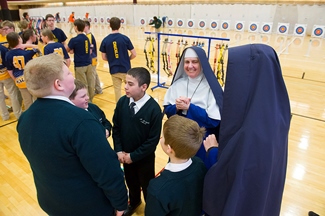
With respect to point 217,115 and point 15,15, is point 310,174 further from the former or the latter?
point 15,15

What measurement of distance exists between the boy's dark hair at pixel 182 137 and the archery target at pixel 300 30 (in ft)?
27.4

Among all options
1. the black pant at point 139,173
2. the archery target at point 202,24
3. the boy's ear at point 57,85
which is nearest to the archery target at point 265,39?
the archery target at point 202,24

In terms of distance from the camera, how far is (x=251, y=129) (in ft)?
2.31

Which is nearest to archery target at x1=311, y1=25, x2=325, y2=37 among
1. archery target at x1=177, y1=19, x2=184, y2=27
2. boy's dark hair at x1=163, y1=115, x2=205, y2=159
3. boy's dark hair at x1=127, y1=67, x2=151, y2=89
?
archery target at x1=177, y1=19, x2=184, y2=27

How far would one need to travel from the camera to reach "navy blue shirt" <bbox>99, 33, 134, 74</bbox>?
3.20 meters

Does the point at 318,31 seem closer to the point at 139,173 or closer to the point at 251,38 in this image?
the point at 251,38

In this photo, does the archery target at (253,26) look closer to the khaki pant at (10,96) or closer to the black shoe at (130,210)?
the khaki pant at (10,96)

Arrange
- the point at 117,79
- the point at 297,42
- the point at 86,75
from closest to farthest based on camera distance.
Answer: the point at 117,79
the point at 86,75
the point at 297,42

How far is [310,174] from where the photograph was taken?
2.22m

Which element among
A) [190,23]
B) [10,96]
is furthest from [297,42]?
[10,96]

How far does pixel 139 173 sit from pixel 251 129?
1083mm

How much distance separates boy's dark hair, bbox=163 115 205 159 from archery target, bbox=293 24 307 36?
27.4 feet

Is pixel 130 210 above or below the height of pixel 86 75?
below

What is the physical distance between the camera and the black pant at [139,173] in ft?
5.18
